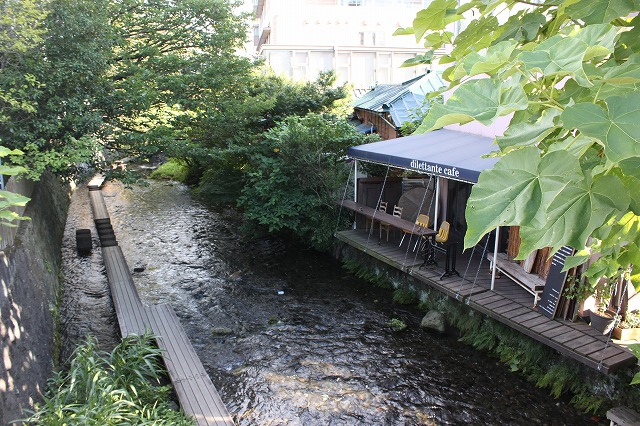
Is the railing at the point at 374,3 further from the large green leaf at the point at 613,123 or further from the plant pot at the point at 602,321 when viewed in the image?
the large green leaf at the point at 613,123

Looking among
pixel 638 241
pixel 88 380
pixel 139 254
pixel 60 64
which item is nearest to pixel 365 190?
pixel 139 254

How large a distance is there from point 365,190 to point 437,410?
7.88 metres

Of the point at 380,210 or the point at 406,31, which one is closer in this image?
the point at 406,31

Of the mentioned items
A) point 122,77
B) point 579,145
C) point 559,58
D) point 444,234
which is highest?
point 122,77

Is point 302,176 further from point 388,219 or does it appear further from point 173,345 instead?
point 173,345

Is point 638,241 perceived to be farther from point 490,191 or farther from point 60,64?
point 60,64

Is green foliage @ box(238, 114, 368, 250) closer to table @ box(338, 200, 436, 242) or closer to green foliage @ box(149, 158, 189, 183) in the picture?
table @ box(338, 200, 436, 242)

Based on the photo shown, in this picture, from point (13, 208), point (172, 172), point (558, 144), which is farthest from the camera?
point (172, 172)

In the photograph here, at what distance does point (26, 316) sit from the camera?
26.5 feet

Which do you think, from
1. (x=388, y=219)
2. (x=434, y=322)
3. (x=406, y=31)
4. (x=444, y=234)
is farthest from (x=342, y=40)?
(x=406, y=31)

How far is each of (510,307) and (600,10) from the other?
8.13 m

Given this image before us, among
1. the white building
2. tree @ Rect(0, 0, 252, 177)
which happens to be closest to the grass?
tree @ Rect(0, 0, 252, 177)

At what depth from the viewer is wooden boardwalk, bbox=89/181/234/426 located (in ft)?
23.7

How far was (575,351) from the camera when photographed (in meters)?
7.66
